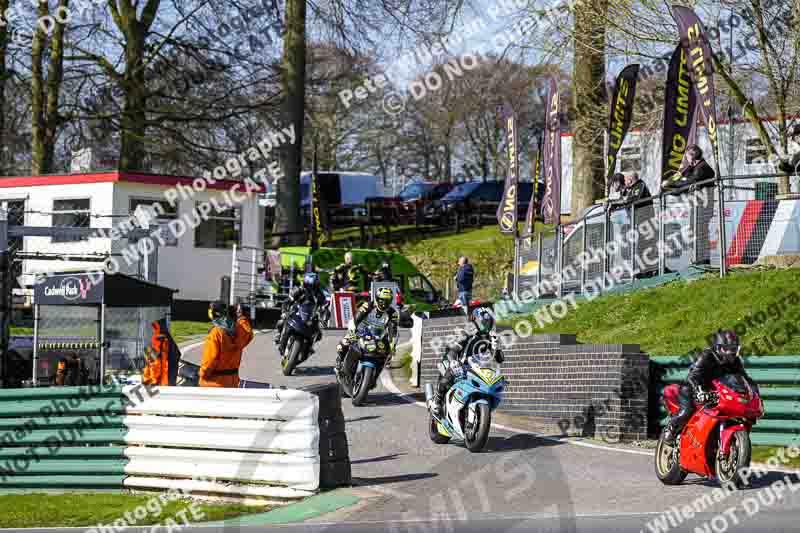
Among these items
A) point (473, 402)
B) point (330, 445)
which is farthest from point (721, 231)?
point (330, 445)

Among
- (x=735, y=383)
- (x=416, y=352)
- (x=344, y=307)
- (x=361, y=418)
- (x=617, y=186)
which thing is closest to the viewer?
(x=735, y=383)

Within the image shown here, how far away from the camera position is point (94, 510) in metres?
10.2

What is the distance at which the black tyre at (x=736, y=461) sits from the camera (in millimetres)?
9750

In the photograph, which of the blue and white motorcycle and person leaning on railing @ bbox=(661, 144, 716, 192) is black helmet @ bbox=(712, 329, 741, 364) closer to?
the blue and white motorcycle

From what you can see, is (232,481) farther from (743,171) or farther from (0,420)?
(743,171)

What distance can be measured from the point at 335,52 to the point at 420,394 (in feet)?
69.6

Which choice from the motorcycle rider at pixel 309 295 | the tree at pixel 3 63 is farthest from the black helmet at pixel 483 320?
the tree at pixel 3 63

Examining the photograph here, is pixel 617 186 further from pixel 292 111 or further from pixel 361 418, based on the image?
pixel 292 111

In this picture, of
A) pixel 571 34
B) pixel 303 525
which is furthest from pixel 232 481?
pixel 571 34

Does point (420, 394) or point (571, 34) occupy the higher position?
point (571, 34)

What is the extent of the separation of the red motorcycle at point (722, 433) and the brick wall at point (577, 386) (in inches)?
106

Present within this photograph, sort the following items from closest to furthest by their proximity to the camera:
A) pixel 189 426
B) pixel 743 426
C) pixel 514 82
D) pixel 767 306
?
pixel 743 426, pixel 189 426, pixel 767 306, pixel 514 82

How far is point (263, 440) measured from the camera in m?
10.3

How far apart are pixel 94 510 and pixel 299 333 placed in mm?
9001
